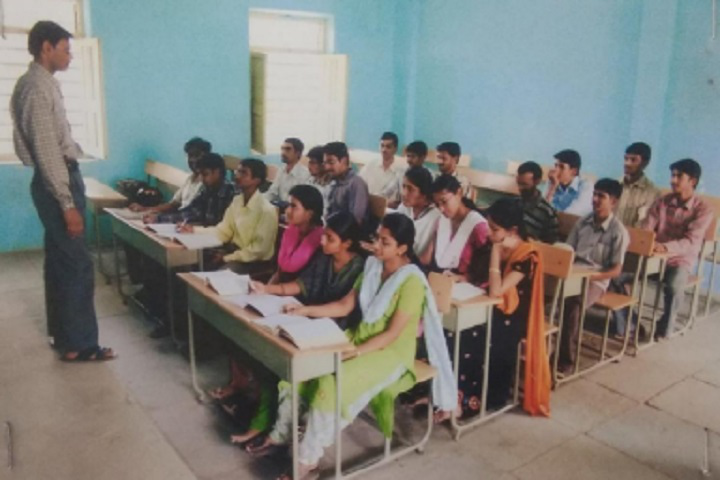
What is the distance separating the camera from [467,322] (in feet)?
8.64

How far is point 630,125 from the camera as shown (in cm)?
510

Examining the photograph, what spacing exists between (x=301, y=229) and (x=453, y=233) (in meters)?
0.81

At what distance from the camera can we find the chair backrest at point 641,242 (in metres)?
3.53

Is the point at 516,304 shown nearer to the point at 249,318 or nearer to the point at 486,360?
the point at 486,360

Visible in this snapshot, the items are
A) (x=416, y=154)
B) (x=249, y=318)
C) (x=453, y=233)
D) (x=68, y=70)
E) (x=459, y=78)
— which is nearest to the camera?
(x=249, y=318)

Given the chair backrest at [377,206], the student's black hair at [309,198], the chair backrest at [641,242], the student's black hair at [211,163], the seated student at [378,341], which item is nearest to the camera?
the seated student at [378,341]

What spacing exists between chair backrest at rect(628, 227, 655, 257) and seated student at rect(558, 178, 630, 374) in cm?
17

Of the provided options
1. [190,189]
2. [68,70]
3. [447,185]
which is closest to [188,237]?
[190,189]

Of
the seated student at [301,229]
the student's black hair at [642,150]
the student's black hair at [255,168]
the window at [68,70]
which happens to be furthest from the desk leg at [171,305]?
the student's black hair at [642,150]

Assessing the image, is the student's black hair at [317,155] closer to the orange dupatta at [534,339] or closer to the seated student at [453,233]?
the seated student at [453,233]

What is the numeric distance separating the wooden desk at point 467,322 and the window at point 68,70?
13.8ft

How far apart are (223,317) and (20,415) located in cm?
119

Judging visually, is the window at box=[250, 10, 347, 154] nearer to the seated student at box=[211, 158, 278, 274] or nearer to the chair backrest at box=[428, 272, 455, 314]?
the seated student at box=[211, 158, 278, 274]

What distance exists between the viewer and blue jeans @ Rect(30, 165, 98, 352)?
3133 millimetres
